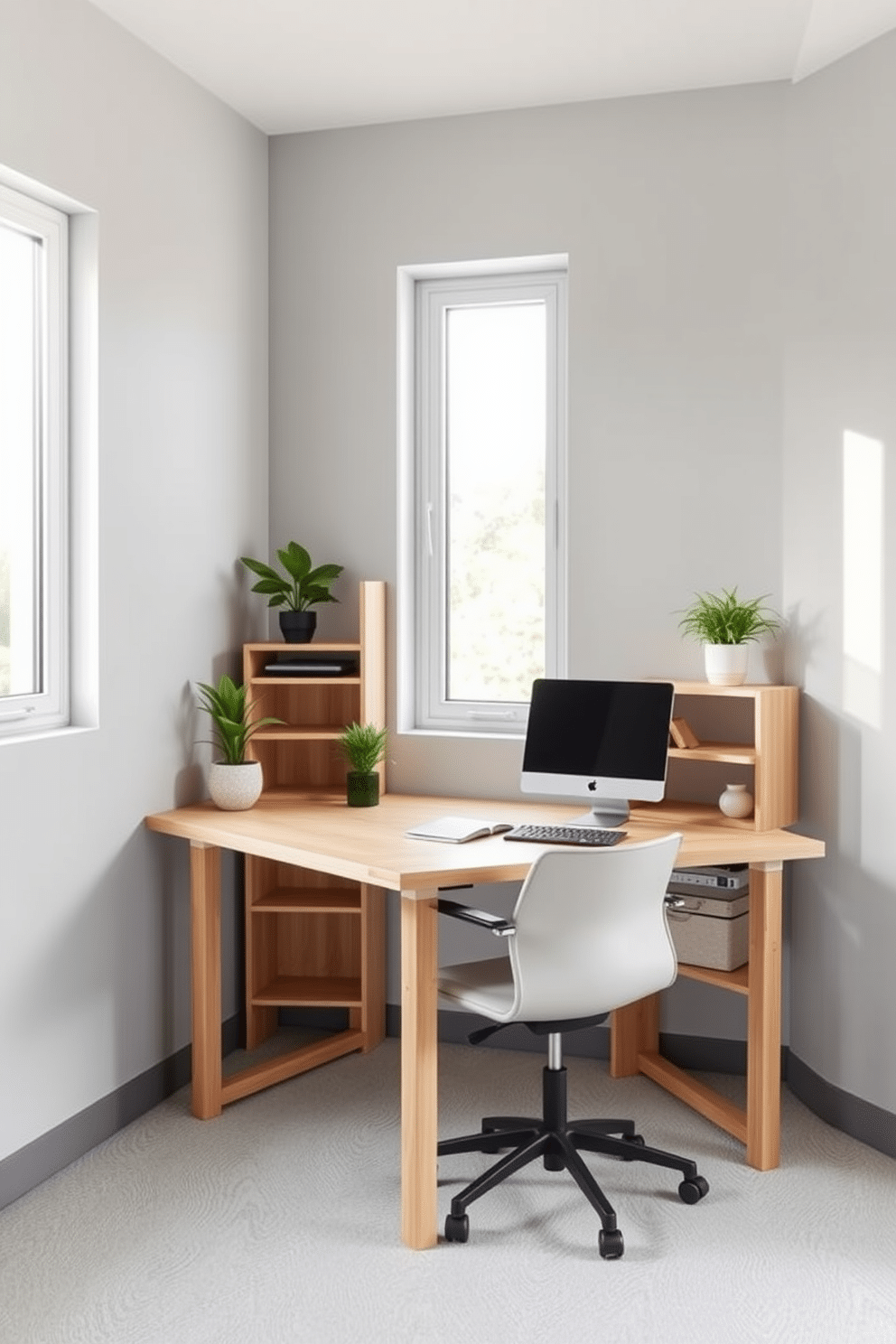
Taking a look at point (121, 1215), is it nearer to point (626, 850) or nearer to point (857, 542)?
point (626, 850)

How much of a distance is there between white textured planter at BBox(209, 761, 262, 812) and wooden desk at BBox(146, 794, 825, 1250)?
0.12 ft

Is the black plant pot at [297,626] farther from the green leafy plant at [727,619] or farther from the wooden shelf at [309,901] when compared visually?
the green leafy plant at [727,619]

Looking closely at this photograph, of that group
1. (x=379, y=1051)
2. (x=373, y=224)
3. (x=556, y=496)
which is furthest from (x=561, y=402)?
(x=379, y=1051)

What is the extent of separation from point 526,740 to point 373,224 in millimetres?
1760

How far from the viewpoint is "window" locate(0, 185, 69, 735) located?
3.04 metres

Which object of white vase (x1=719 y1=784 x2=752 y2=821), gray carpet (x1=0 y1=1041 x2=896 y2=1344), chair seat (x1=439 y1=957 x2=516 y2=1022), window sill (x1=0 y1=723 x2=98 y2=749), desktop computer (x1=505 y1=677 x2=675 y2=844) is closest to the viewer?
gray carpet (x1=0 y1=1041 x2=896 y2=1344)

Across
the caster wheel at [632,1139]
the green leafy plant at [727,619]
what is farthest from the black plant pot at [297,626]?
the caster wheel at [632,1139]

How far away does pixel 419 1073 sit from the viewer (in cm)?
276

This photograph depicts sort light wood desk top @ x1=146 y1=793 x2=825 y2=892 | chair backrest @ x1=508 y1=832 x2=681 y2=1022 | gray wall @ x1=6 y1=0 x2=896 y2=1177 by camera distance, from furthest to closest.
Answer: gray wall @ x1=6 y1=0 x2=896 y2=1177 → light wood desk top @ x1=146 y1=793 x2=825 y2=892 → chair backrest @ x1=508 y1=832 x2=681 y2=1022

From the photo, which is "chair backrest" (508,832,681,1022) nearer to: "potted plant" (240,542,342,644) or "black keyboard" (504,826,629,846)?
"black keyboard" (504,826,629,846)

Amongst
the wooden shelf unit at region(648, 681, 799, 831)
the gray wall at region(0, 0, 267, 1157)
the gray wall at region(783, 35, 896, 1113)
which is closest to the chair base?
the gray wall at region(783, 35, 896, 1113)

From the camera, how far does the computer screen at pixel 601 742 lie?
3299 mm

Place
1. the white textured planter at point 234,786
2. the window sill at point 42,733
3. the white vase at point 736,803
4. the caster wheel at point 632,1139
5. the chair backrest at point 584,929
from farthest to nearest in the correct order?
the white textured planter at point 234,786, the white vase at point 736,803, the caster wheel at point 632,1139, the window sill at point 42,733, the chair backrest at point 584,929

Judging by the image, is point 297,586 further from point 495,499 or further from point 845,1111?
point 845,1111
